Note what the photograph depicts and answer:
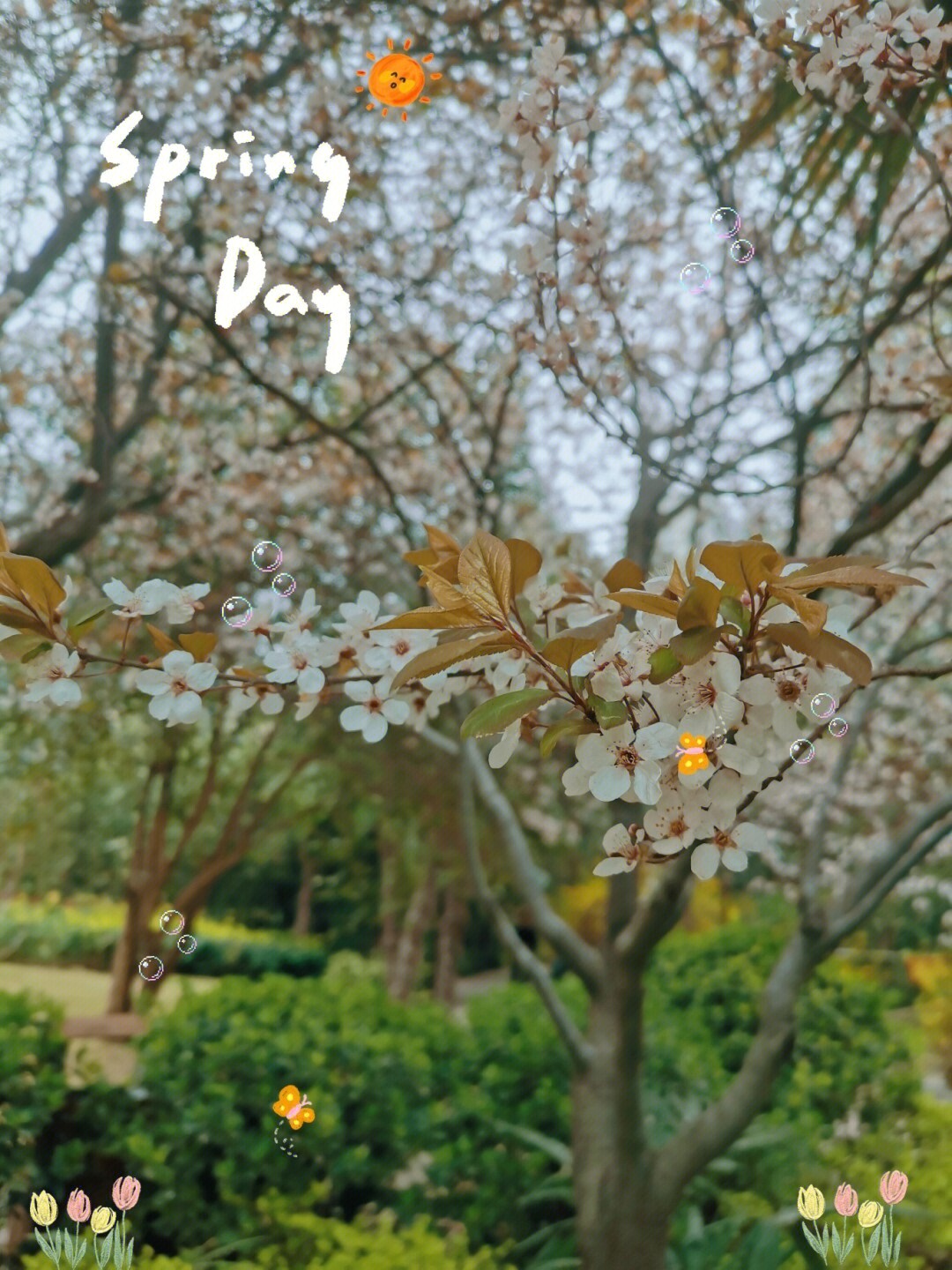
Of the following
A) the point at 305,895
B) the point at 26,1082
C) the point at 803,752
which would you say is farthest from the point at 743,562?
the point at 305,895

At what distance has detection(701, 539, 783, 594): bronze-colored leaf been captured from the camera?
0.52 meters

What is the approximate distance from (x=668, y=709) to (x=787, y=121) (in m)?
1.35

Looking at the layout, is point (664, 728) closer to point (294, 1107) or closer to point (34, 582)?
point (34, 582)

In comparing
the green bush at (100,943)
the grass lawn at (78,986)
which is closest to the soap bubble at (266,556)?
the green bush at (100,943)

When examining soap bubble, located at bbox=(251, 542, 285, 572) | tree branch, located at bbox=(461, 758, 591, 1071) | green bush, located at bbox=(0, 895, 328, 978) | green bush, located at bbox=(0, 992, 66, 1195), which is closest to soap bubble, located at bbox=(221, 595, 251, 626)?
soap bubble, located at bbox=(251, 542, 285, 572)

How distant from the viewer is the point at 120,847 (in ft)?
15.2

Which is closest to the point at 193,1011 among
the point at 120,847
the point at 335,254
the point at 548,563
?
the point at 548,563

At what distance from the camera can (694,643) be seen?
0.53 m

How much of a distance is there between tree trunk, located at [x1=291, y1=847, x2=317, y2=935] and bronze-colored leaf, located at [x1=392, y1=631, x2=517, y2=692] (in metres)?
5.90

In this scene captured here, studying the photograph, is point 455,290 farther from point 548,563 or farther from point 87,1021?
point 87,1021

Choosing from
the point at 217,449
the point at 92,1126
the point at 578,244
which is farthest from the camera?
the point at 217,449

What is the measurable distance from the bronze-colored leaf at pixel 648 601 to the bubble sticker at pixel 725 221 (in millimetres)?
810

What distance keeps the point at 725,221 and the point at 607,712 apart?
112 cm

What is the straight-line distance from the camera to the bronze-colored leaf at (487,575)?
538 millimetres
